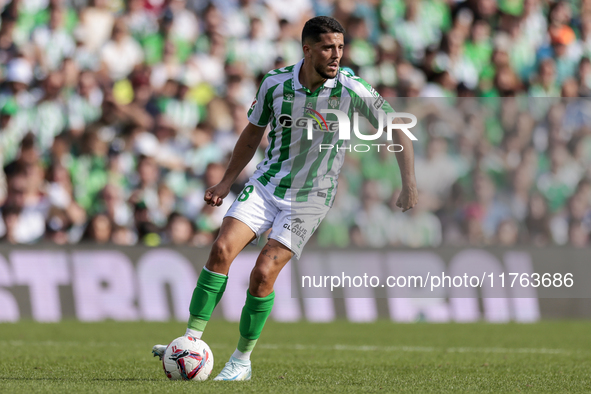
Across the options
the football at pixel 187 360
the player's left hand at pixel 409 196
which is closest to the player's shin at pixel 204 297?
the football at pixel 187 360

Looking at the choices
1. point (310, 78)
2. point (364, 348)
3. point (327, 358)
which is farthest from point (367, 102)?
point (364, 348)

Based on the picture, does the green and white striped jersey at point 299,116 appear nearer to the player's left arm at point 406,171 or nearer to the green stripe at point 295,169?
the green stripe at point 295,169

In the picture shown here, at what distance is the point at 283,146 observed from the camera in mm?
5328

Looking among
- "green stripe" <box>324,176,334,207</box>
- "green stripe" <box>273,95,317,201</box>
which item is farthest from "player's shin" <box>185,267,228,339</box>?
"green stripe" <box>324,176,334,207</box>

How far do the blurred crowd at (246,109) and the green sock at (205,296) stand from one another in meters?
4.89

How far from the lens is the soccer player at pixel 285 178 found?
5.09m

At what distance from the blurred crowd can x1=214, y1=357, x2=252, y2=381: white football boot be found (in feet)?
15.7

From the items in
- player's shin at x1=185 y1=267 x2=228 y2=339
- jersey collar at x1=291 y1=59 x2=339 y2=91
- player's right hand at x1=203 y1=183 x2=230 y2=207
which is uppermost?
jersey collar at x1=291 y1=59 x2=339 y2=91

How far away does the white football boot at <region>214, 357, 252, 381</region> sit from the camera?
5.11m

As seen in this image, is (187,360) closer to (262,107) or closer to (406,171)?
(262,107)

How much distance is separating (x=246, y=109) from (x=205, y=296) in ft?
22.4

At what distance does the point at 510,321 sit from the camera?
998 centimetres

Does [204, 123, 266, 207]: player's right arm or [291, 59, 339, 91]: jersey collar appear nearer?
[291, 59, 339, 91]: jersey collar

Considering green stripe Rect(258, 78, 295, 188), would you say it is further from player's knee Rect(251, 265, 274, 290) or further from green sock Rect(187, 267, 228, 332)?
green sock Rect(187, 267, 228, 332)
